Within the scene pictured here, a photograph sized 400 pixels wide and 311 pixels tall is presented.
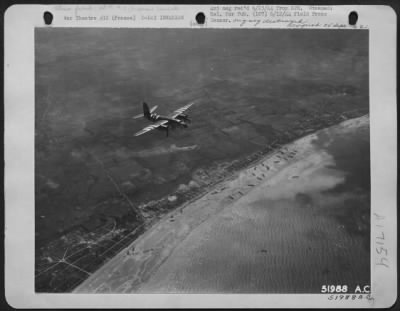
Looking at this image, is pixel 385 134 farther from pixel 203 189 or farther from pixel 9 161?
pixel 9 161

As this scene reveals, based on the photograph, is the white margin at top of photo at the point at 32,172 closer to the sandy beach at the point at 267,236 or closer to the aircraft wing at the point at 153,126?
the sandy beach at the point at 267,236

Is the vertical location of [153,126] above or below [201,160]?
above

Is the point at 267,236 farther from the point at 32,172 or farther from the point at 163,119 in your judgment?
the point at 32,172

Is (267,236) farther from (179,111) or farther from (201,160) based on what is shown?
(179,111)

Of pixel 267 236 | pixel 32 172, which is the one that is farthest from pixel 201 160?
pixel 32 172

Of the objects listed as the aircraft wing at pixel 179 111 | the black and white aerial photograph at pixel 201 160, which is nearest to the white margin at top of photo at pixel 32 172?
the black and white aerial photograph at pixel 201 160

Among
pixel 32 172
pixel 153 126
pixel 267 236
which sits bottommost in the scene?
pixel 267 236

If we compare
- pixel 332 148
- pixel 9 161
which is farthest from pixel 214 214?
pixel 9 161
